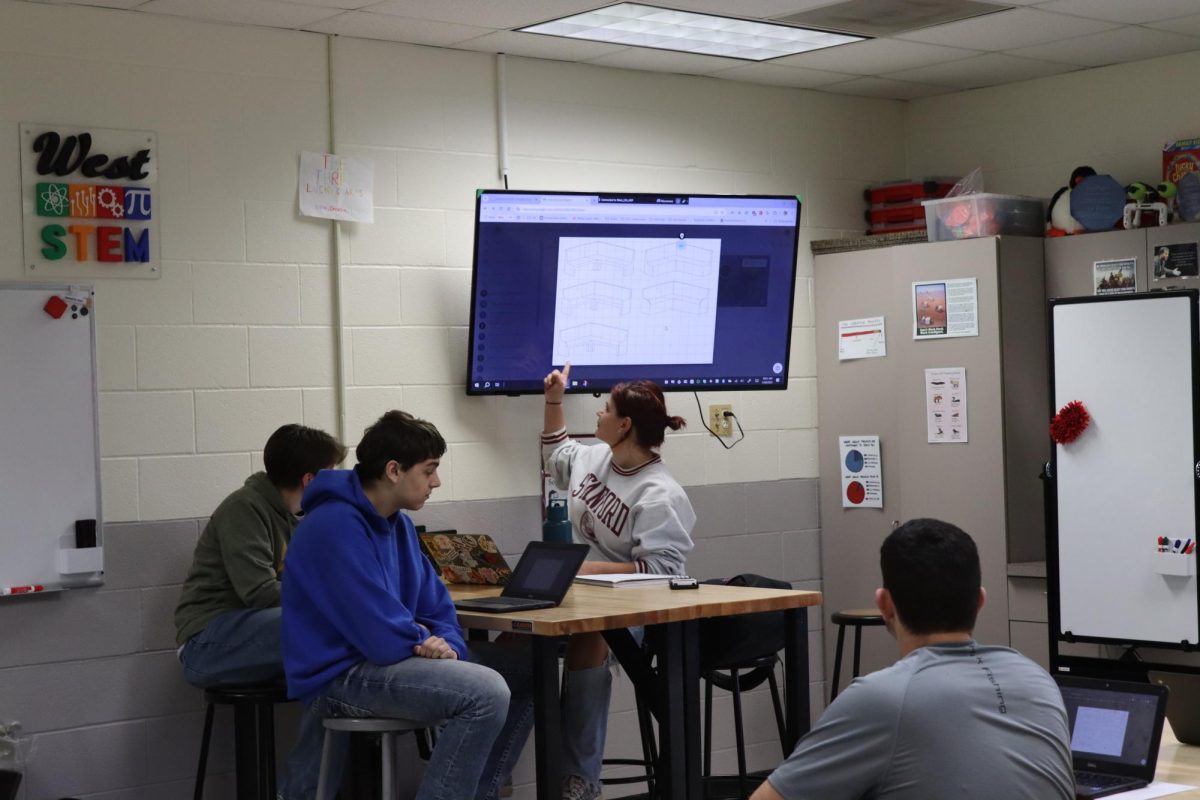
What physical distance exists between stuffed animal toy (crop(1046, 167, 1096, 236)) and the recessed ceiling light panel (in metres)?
0.98

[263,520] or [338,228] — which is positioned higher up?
[338,228]

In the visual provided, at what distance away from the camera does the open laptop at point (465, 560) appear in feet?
15.8

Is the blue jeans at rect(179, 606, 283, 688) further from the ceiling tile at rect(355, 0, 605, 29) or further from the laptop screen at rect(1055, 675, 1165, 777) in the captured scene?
the laptop screen at rect(1055, 675, 1165, 777)

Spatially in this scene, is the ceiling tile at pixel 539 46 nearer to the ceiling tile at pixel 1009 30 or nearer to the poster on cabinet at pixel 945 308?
the ceiling tile at pixel 1009 30

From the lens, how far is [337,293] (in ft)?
16.6

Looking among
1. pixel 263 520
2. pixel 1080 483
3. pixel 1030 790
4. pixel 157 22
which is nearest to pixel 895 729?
pixel 1030 790

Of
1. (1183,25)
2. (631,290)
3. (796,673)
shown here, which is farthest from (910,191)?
(796,673)

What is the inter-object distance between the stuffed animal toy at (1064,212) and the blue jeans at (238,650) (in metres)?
3.13

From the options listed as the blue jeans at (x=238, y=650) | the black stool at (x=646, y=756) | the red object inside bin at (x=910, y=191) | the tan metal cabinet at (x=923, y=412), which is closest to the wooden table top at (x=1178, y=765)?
the black stool at (x=646, y=756)

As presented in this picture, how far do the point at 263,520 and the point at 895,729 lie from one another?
2568 mm

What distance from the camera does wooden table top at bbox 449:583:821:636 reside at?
3.96 metres

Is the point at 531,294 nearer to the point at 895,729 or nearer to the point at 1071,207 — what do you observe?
the point at 1071,207

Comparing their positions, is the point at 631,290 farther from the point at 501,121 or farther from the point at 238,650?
the point at 238,650

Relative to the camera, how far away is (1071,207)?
5688 mm
